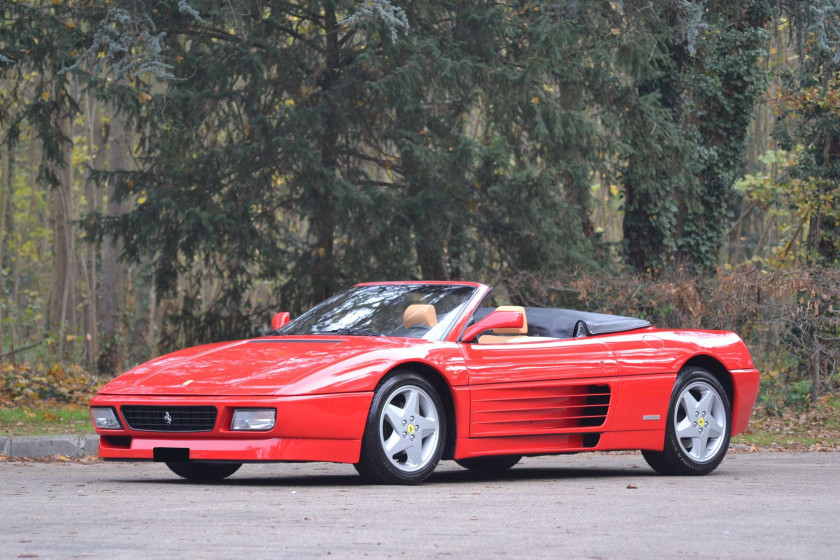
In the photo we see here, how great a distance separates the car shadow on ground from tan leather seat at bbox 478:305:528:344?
0.99 meters

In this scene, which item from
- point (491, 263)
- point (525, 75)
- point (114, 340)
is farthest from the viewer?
point (114, 340)

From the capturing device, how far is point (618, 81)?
Answer: 1888 centimetres

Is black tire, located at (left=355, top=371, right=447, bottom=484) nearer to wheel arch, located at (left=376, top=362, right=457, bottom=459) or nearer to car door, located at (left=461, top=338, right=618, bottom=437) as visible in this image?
wheel arch, located at (left=376, top=362, right=457, bottom=459)

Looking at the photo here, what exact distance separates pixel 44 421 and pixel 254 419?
278 inches

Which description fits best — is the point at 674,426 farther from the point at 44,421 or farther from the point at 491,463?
the point at 44,421

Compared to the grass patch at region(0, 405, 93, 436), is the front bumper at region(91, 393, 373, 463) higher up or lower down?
higher up

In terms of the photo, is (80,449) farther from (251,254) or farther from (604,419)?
(251,254)

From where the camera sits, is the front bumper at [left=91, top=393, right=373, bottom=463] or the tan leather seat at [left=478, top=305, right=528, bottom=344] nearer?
the front bumper at [left=91, top=393, right=373, bottom=463]

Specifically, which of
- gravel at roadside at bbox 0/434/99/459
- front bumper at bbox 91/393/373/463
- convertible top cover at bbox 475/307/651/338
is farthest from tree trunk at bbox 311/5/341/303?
front bumper at bbox 91/393/373/463

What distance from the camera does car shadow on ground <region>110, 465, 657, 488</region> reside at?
860 centimetres

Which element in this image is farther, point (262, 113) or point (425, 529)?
point (262, 113)

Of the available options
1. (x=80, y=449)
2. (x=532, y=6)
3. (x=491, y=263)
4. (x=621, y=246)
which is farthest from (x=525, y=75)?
(x=80, y=449)

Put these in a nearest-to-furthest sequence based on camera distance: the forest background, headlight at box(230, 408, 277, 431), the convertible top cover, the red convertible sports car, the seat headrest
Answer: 1. headlight at box(230, 408, 277, 431)
2. the red convertible sports car
3. the seat headrest
4. the convertible top cover
5. the forest background

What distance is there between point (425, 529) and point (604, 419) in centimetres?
348
